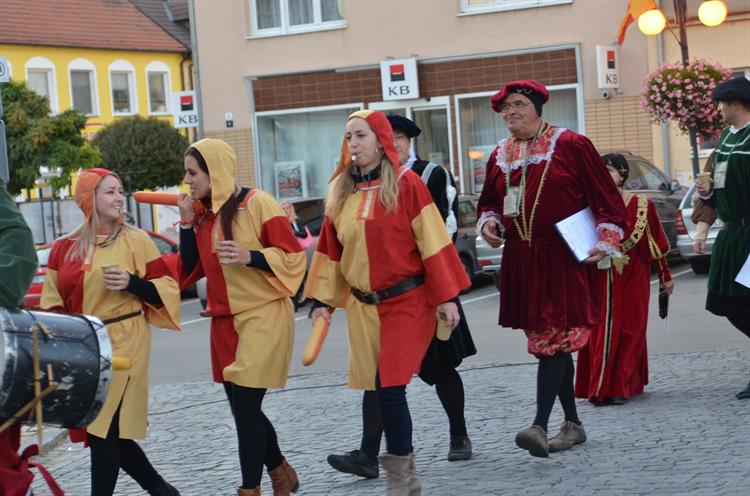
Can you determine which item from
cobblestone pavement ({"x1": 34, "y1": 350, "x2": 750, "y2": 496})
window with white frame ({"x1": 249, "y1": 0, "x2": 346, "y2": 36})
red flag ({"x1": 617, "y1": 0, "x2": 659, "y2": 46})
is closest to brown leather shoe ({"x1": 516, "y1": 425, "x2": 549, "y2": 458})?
cobblestone pavement ({"x1": 34, "y1": 350, "x2": 750, "y2": 496})

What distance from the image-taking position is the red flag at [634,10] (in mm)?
23312

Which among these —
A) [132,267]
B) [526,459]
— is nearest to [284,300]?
[132,267]

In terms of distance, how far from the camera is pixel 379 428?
689cm

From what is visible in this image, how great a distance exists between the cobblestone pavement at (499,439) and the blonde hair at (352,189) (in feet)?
4.72

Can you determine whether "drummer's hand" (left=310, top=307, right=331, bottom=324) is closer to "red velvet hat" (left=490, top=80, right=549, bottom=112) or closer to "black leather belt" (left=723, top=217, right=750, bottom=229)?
"red velvet hat" (left=490, top=80, right=549, bottom=112)

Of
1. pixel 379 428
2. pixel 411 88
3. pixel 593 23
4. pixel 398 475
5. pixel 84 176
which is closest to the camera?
pixel 398 475

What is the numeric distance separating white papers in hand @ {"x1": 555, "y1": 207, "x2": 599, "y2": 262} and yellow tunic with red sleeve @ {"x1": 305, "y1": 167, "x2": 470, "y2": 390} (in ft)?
2.73

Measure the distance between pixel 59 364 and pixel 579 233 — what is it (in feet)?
10.5

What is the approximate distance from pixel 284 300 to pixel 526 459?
5.32ft

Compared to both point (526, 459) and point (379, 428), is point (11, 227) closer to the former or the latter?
point (379, 428)

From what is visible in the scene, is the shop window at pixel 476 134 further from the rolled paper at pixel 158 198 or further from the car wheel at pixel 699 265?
the rolled paper at pixel 158 198

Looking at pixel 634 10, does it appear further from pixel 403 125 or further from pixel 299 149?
pixel 403 125

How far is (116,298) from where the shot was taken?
627cm

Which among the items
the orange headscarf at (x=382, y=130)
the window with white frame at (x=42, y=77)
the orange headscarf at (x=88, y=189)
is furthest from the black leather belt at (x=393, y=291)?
the window with white frame at (x=42, y=77)
